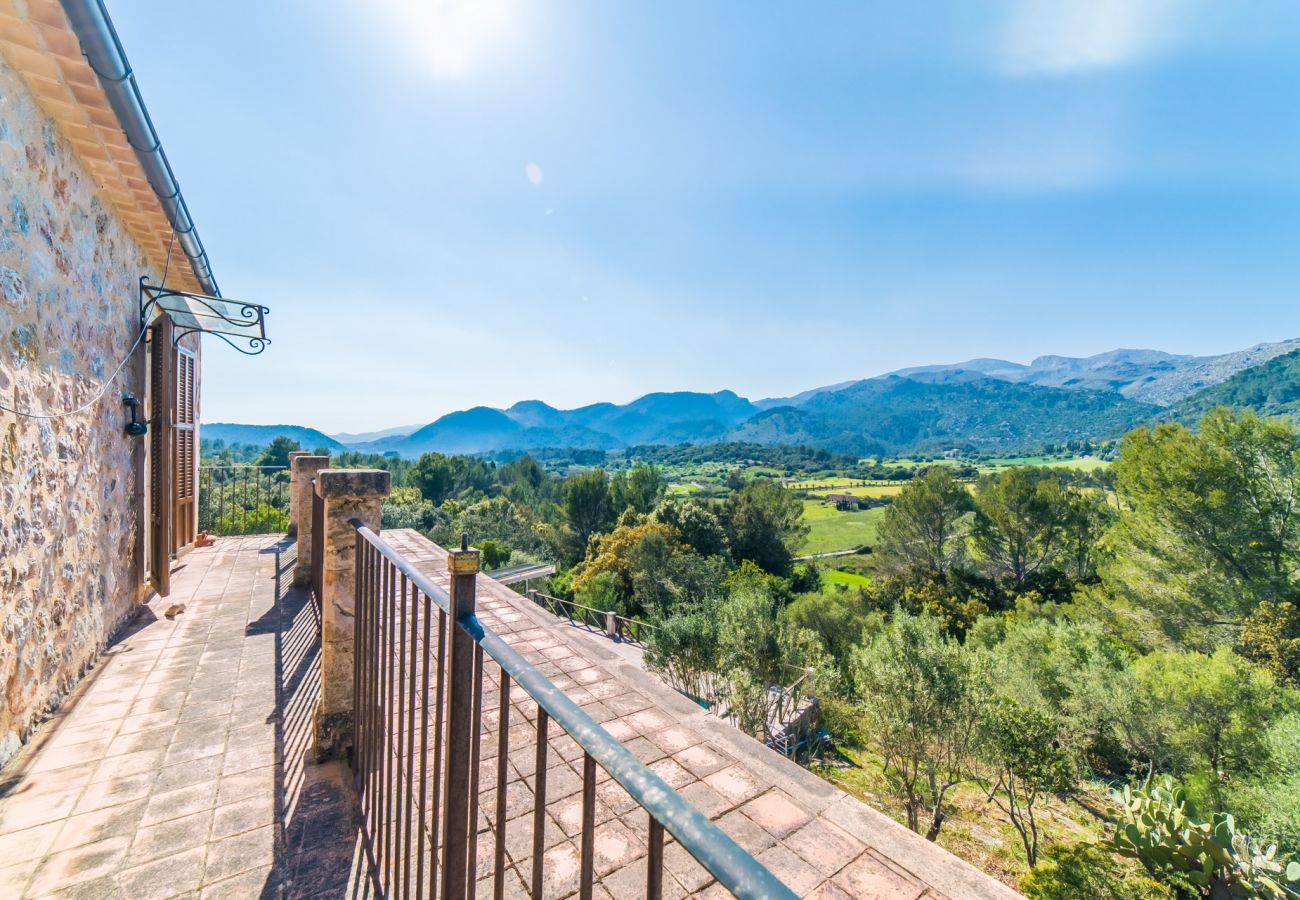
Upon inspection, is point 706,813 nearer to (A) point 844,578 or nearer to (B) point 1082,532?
(B) point 1082,532

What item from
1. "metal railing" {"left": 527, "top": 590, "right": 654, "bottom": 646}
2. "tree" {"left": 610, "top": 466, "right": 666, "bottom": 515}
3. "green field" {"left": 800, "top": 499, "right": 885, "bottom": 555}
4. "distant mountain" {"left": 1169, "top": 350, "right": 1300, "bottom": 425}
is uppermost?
"distant mountain" {"left": 1169, "top": 350, "right": 1300, "bottom": 425}

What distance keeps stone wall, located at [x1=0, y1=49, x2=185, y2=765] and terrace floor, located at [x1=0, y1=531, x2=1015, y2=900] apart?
1.34 ft

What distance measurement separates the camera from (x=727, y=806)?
2.24 m

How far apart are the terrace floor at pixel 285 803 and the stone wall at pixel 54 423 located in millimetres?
409

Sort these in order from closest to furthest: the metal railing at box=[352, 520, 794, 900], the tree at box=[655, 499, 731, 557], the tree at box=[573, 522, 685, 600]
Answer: the metal railing at box=[352, 520, 794, 900], the tree at box=[573, 522, 685, 600], the tree at box=[655, 499, 731, 557]

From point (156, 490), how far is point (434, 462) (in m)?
35.4

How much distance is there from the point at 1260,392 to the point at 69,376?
12709 cm

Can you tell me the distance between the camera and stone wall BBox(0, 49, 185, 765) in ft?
7.99

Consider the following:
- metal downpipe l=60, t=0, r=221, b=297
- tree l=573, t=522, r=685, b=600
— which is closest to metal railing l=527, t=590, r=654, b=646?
tree l=573, t=522, r=685, b=600

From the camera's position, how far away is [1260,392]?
7938cm

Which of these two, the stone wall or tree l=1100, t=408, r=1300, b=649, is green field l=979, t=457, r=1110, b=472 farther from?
the stone wall

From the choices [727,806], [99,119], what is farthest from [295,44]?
[727,806]

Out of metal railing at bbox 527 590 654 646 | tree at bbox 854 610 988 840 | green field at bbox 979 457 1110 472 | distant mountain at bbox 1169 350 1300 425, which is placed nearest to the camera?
tree at bbox 854 610 988 840

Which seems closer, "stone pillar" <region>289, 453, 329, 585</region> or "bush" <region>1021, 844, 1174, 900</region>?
"stone pillar" <region>289, 453, 329, 585</region>
